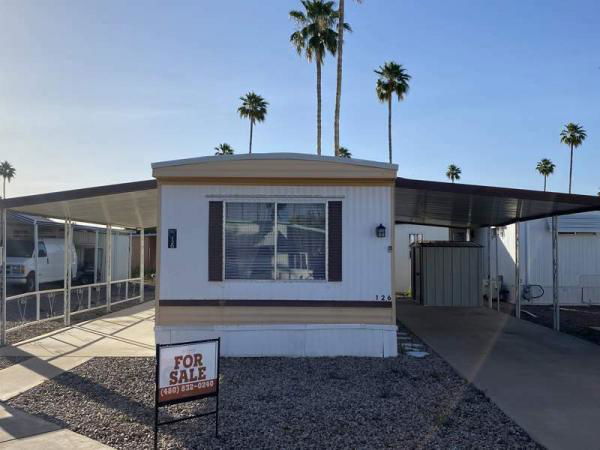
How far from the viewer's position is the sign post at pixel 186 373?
15.8 ft

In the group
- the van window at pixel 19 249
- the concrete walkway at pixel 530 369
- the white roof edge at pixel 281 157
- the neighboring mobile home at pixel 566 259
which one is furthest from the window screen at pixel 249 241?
the van window at pixel 19 249

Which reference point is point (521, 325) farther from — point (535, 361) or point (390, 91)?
point (390, 91)

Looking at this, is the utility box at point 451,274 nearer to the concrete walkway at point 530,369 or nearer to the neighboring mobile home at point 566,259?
the neighboring mobile home at point 566,259

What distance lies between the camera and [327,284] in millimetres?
8555

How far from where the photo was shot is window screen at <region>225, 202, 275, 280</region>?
28.2 ft

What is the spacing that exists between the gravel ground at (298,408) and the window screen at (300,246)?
143 cm

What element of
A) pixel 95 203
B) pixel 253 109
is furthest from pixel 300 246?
pixel 253 109

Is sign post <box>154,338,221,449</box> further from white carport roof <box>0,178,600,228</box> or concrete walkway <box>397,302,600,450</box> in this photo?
white carport roof <box>0,178,600,228</box>

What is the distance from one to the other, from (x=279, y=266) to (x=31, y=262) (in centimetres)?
1275

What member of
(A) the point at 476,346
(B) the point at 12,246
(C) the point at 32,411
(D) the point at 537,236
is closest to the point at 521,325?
(A) the point at 476,346

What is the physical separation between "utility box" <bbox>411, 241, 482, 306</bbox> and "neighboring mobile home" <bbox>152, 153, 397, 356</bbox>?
8.04 m

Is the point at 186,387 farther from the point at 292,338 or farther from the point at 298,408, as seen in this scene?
the point at 292,338

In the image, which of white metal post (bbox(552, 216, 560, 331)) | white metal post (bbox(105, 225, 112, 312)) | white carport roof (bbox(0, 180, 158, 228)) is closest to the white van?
white metal post (bbox(105, 225, 112, 312))

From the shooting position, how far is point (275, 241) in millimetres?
8609
